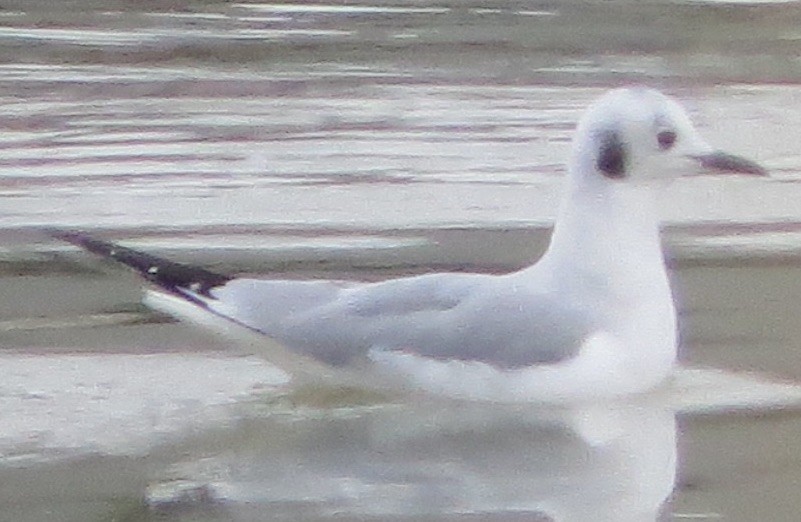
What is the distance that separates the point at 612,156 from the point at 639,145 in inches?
2.7

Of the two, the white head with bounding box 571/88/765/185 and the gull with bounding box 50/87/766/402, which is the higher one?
the white head with bounding box 571/88/765/185

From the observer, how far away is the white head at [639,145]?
5066 millimetres

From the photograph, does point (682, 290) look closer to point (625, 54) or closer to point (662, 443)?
point (662, 443)

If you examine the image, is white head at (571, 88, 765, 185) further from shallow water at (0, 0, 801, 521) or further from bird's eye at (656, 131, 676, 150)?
shallow water at (0, 0, 801, 521)

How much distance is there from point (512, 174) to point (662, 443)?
2403 millimetres

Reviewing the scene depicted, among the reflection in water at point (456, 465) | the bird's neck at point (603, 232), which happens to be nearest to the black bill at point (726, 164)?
the bird's neck at point (603, 232)

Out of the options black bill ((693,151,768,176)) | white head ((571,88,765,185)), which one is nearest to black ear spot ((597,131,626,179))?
white head ((571,88,765,185))

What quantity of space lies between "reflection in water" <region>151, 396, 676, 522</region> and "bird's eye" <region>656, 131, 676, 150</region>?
62 centimetres

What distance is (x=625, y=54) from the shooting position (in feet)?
29.9

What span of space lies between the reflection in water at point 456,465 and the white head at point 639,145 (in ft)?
1.83

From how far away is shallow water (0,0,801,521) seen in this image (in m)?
4.74

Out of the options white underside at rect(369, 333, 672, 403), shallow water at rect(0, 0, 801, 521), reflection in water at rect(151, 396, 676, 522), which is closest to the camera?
reflection in water at rect(151, 396, 676, 522)

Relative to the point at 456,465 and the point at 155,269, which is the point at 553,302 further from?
the point at 155,269

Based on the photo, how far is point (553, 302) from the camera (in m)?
5.07
